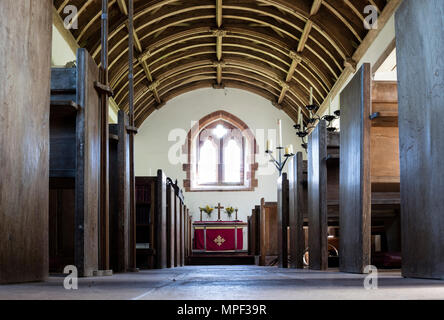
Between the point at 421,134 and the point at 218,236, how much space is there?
12.4 m

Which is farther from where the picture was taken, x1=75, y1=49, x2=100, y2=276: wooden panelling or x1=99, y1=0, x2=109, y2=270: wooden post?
x1=99, y1=0, x2=109, y2=270: wooden post

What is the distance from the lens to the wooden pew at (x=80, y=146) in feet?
8.44

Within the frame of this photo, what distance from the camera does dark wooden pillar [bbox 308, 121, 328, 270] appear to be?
389 cm

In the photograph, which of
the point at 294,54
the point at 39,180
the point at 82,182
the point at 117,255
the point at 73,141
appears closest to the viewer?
the point at 39,180

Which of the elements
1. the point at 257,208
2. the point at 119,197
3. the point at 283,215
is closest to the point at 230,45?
the point at 257,208

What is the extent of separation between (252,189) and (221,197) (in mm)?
927

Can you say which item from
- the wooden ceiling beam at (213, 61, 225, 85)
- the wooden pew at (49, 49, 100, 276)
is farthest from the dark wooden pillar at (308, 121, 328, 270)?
the wooden ceiling beam at (213, 61, 225, 85)

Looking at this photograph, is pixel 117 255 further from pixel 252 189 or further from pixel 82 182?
pixel 252 189

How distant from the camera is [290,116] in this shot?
651 inches

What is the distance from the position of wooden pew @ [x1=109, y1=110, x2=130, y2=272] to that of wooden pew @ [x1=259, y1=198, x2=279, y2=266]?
16.3 feet

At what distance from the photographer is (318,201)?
398 cm

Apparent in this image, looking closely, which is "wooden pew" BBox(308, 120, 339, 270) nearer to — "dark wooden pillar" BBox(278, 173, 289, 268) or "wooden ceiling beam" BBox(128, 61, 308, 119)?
"dark wooden pillar" BBox(278, 173, 289, 268)

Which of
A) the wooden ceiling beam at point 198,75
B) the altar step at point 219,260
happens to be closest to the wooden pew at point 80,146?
the altar step at point 219,260
